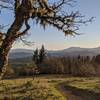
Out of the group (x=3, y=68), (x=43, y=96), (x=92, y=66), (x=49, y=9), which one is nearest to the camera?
(x=3, y=68)

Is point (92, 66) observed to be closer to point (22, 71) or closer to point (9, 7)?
point (22, 71)

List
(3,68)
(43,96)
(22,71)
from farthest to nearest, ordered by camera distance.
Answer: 1. (22,71)
2. (43,96)
3. (3,68)

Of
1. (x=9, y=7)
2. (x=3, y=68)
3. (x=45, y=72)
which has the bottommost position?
(x=45, y=72)

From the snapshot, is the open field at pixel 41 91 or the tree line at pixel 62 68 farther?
the tree line at pixel 62 68

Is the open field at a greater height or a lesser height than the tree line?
greater

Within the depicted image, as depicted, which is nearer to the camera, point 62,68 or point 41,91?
point 41,91

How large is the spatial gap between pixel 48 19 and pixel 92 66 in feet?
412

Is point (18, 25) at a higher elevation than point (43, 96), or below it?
higher

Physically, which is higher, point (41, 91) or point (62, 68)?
point (41, 91)

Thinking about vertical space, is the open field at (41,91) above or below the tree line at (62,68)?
above

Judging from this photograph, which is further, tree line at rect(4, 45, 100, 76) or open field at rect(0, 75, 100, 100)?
tree line at rect(4, 45, 100, 76)

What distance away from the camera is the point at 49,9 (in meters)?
17.8

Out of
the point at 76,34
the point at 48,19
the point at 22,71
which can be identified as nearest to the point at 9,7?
the point at 48,19

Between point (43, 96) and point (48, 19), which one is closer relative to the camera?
point (48, 19)
